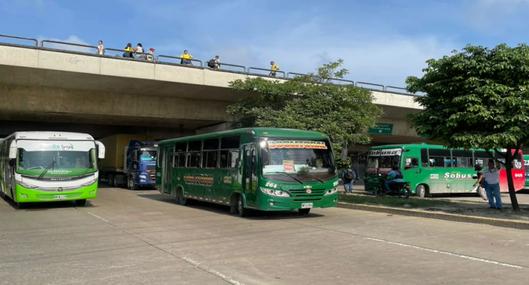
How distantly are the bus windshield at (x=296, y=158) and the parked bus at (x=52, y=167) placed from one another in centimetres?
735

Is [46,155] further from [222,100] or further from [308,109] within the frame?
[222,100]

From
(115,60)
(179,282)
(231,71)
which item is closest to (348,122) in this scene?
(231,71)

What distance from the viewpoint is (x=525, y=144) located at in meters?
15.9

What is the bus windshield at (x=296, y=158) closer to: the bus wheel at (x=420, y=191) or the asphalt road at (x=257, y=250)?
the asphalt road at (x=257, y=250)

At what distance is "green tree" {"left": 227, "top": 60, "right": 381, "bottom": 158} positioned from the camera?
82.0 feet

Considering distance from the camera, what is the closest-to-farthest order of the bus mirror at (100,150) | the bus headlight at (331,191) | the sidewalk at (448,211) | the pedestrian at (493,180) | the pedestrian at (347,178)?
the sidewalk at (448,211) < the bus headlight at (331,191) < the pedestrian at (493,180) < the bus mirror at (100,150) < the pedestrian at (347,178)

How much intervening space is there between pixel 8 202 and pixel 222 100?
1493cm

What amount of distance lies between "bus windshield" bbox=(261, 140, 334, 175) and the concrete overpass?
13875 millimetres

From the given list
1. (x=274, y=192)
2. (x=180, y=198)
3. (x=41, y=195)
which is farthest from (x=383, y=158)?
(x=41, y=195)

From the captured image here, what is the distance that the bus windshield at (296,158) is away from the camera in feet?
47.8

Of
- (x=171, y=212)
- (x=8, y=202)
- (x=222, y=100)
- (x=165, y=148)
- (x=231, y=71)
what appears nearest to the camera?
(x=171, y=212)

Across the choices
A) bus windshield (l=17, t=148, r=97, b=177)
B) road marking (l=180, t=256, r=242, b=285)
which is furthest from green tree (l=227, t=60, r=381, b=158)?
road marking (l=180, t=256, r=242, b=285)

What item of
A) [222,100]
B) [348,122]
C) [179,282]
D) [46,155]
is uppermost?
[222,100]

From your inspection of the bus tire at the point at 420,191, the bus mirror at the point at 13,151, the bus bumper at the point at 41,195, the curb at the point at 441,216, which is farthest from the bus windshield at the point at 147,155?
the curb at the point at 441,216
